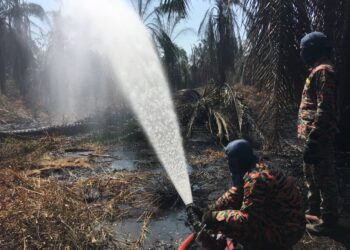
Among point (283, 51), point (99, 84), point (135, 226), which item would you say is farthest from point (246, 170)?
point (99, 84)

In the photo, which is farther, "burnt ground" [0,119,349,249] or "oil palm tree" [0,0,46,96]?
"oil palm tree" [0,0,46,96]

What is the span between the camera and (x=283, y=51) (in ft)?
19.8

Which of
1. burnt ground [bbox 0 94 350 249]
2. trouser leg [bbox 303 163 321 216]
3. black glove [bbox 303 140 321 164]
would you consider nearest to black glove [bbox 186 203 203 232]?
burnt ground [bbox 0 94 350 249]

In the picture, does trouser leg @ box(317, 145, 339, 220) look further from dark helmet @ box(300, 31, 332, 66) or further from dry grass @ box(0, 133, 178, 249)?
dry grass @ box(0, 133, 178, 249)

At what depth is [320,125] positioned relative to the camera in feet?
12.8

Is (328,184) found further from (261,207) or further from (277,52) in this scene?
(277,52)

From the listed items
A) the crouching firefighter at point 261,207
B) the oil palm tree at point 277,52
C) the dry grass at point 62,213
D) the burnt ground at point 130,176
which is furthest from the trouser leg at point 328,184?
the oil palm tree at point 277,52

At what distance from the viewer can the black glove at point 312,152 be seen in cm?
393

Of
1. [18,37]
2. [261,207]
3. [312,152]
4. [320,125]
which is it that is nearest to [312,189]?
[312,152]

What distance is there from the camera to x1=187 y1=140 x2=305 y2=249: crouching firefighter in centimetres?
269

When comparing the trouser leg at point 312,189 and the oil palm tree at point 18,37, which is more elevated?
the oil palm tree at point 18,37

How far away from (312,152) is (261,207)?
4.73 feet

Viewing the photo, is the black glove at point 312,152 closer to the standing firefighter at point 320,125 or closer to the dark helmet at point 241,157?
the standing firefighter at point 320,125

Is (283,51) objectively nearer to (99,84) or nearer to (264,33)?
(264,33)
